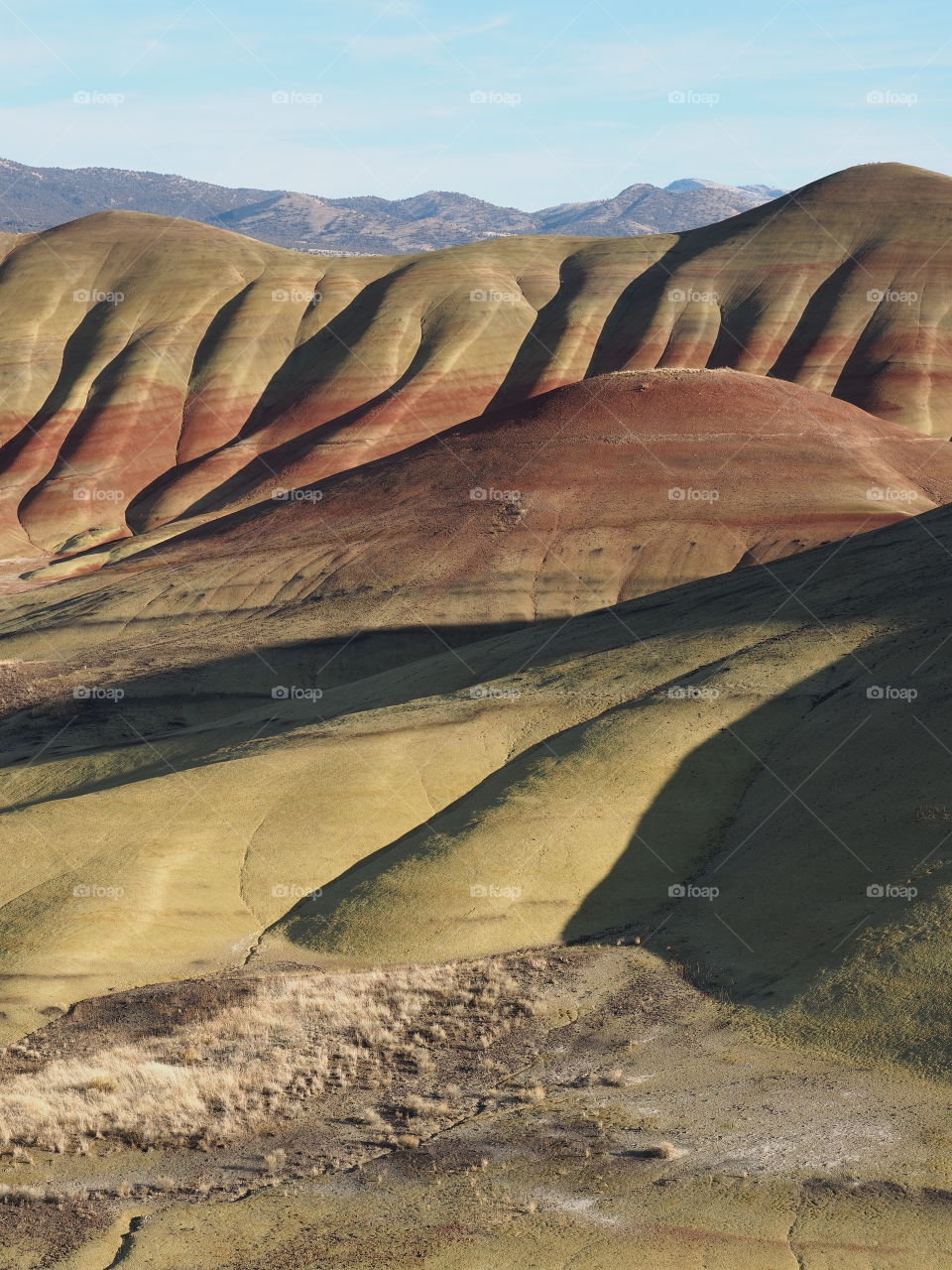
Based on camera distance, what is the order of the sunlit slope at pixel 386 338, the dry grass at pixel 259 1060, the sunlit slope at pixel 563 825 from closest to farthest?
the dry grass at pixel 259 1060
the sunlit slope at pixel 563 825
the sunlit slope at pixel 386 338

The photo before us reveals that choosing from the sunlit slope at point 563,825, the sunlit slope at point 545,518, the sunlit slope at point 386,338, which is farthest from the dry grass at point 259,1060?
the sunlit slope at point 386,338

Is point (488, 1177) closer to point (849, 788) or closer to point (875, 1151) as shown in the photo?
point (875, 1151)

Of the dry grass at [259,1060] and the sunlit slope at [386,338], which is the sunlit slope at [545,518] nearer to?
the sunlit slope at [386,338]

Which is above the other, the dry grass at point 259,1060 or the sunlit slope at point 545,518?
the sunlit slope at point 545,518

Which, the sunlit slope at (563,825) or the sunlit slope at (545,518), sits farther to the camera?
the sunlit slope at (545,518)

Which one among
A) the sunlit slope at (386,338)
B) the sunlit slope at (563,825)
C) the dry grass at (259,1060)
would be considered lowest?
the dry grass at (259,1060)

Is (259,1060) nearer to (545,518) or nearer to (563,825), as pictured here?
(563,825)
